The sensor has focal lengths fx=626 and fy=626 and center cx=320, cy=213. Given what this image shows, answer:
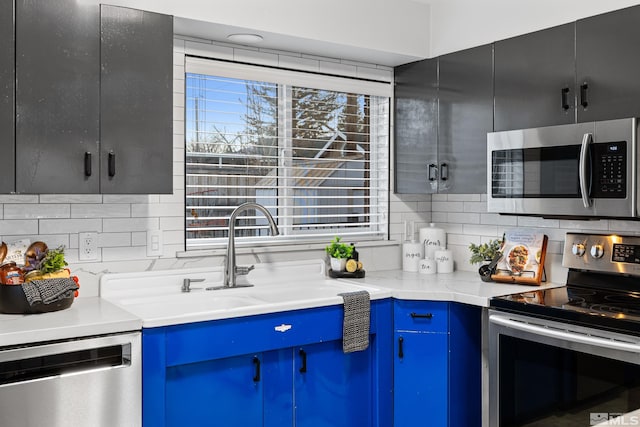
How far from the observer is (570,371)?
254 cm

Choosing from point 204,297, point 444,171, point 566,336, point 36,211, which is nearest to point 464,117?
point 444,171

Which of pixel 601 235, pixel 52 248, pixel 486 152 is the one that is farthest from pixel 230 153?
pixel 601 235

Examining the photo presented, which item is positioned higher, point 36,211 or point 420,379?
point 36,211

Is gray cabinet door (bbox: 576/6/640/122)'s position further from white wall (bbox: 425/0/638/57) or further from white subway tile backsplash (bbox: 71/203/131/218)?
white subway tile backsplash (bbox: 71/203/131/218)

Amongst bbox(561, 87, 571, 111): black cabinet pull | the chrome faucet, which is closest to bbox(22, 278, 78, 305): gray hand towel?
the chrome faucet

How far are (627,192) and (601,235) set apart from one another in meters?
0.47

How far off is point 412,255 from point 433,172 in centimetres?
52

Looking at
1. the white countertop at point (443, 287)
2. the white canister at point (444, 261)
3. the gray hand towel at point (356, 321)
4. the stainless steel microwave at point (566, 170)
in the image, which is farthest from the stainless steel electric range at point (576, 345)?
the white canister at point (444, 261)

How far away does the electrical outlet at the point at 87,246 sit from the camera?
281cm

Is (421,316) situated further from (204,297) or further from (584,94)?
(584,94)

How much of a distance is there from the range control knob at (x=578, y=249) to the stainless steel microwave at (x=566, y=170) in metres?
0.30

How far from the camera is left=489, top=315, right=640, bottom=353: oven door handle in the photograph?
7.58 feet

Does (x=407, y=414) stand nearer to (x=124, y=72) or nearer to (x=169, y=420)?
(x=169, y=420)

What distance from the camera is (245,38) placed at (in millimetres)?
3176
